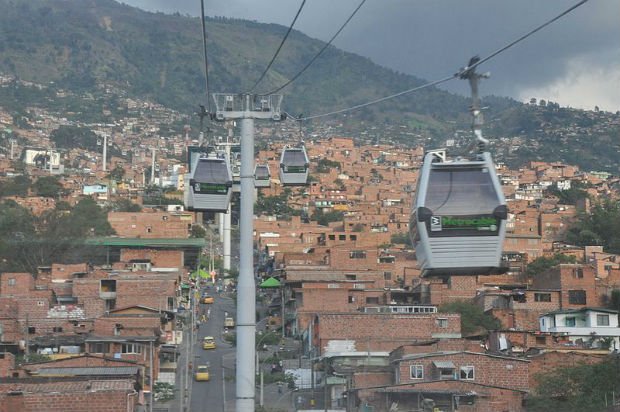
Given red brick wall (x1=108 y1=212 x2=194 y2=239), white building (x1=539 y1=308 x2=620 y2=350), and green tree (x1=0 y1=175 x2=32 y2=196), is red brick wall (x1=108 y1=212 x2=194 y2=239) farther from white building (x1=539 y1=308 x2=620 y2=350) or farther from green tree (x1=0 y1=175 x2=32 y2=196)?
white building (x1=539 y1=308 x2=620 y2=350)

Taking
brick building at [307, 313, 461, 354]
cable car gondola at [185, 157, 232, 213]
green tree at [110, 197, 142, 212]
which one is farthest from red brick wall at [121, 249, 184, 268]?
cable car gondola at [185, 157, 232, 213]

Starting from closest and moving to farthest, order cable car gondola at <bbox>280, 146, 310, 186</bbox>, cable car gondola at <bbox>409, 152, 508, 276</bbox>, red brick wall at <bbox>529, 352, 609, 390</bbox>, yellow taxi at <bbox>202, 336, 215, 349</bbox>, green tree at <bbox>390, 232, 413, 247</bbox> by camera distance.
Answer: cable car gondola at <bbox>409, 152, 508, 276</bbox>
cable car gondola at <bbox>280, 146, 310, 186</bbox>
red brick wall at <bbox>529, 352, 609, 390</bbox>
yellow taxi at <bbox>202, 336, 215, 349</bbox>
green tree at <bbox>390, 232, 413, 247</bbox>

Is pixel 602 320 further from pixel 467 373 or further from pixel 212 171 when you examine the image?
pixel 212 171

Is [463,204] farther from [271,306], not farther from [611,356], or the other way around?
[271,306]

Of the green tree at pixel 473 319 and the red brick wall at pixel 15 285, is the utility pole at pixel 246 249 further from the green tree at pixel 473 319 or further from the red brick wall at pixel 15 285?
the red brick wall at pixel 15 285

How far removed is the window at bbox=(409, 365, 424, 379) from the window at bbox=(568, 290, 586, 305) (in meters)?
17.1

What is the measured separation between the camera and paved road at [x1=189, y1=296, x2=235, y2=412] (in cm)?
4644

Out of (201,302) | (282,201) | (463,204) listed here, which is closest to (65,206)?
(282,201)

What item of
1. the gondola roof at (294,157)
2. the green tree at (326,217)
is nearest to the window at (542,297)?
the gondola roof at (294,157)

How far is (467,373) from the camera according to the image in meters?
43.9

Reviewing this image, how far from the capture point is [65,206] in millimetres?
108188

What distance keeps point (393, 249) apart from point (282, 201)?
36.6m

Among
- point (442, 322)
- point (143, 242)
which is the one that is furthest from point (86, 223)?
point (442, 322)

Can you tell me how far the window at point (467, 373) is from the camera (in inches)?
1722
